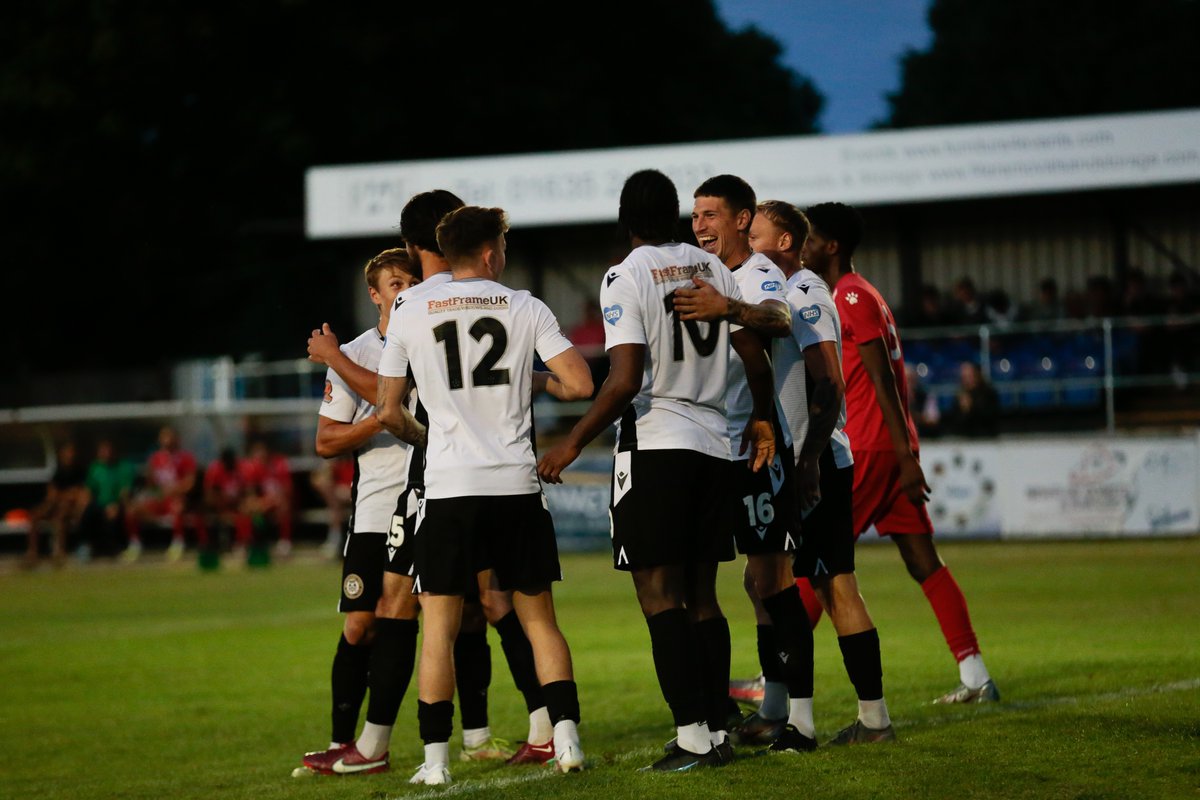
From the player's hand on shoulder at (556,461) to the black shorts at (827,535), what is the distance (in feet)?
4.18

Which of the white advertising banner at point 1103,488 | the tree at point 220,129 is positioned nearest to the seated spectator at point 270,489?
the white advertising banner at point 1103,488

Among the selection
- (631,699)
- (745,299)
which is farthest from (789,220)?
(631,699)

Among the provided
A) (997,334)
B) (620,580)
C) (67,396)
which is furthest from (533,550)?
(67,396)

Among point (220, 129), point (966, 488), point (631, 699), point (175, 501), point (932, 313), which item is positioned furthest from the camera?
point (220, 129)

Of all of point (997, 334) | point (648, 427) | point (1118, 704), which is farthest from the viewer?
point (997, 334)

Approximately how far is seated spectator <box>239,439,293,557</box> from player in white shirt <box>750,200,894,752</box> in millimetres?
18053

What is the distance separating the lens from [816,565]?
689 cm

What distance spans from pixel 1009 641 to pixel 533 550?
544 centimetres

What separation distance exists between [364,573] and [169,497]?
18.6m

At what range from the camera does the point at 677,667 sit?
6.16 metres

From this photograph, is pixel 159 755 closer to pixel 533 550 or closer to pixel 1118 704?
pixel 533 550

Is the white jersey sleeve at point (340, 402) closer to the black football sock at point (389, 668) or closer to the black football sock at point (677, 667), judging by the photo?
the black football sock at point (389, 668)

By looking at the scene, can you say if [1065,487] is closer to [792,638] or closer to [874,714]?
[874,714]

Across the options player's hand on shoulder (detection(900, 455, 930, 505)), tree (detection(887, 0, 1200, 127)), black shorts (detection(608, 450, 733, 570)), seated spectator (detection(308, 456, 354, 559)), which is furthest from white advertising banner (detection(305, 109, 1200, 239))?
tree (detection(887, 0, 1200, 127))
